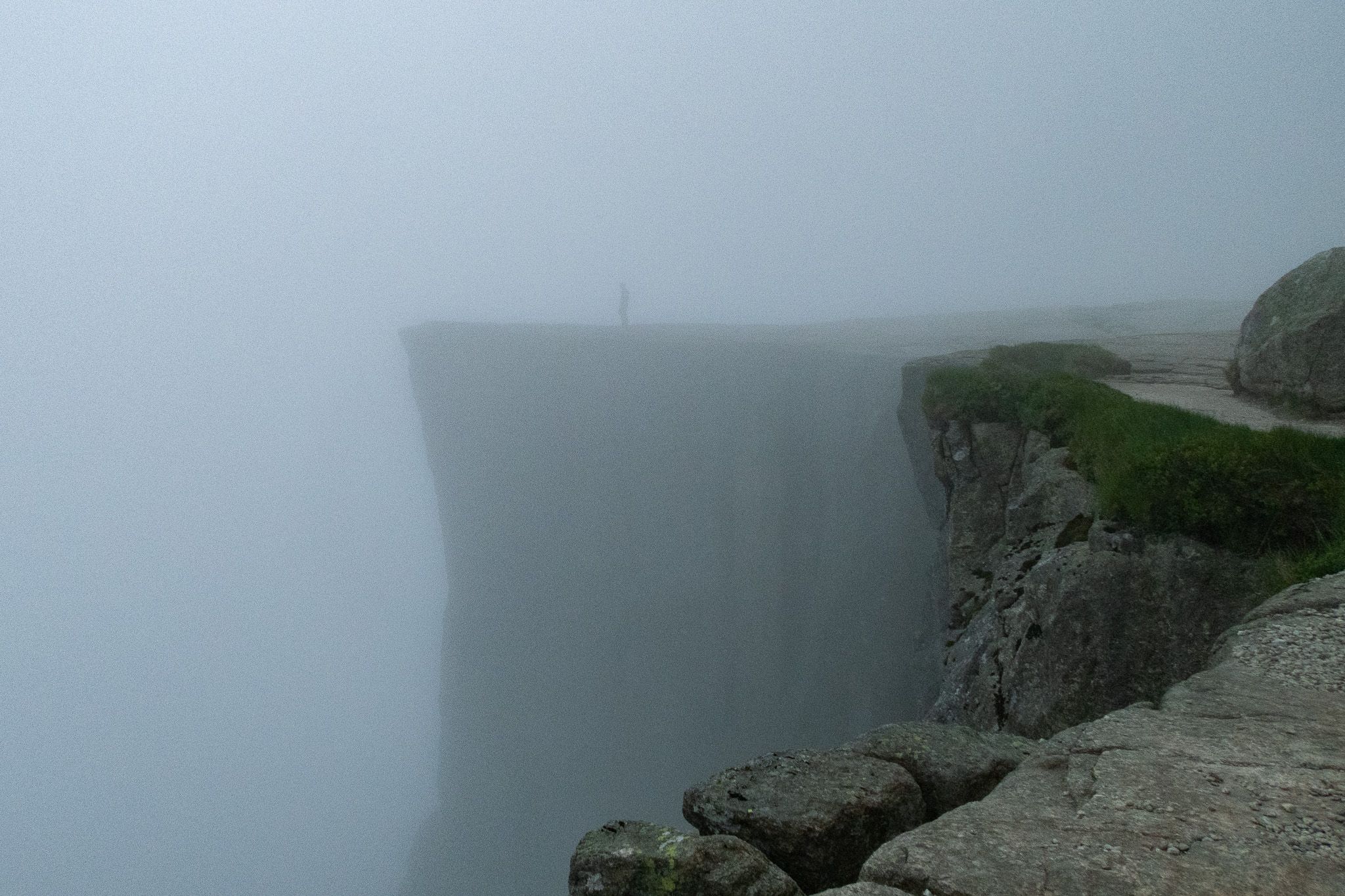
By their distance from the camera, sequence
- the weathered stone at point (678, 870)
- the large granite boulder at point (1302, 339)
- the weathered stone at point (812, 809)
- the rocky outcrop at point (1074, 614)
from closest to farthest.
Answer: the weathered stone at point (678, 870), the weathered stone at point (812, 809), the rocky outcrop at point (1074, 614), the large granite boulder at point (1302, 339)

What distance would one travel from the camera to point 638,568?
37.9 metres

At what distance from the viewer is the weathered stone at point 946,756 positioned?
5066 millimetres

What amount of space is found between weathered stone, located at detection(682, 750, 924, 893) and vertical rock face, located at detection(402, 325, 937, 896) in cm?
1736

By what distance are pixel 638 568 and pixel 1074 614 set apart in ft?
103

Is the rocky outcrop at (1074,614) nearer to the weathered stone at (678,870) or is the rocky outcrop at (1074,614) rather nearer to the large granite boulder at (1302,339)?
the large granite boulder at (1302,339)

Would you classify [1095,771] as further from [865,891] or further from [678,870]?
[678,870]

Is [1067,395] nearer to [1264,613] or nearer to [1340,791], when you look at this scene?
[1264,613]

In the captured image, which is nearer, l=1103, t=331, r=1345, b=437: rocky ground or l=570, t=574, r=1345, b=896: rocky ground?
l=570, t=574, r=1345, b=896: rocky ground

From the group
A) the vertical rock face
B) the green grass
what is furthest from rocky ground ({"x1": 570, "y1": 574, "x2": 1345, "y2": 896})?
the vertical rock face

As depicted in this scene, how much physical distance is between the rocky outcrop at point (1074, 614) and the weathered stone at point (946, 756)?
6.14 feet

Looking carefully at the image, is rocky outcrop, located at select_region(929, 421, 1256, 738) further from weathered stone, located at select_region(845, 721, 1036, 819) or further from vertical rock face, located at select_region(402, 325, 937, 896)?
vertical rock face, located at select_region(402, 325, 937, 896)

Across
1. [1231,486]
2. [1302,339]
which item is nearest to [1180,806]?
[1231,486]

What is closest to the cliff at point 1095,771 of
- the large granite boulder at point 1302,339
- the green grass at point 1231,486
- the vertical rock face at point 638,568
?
the green grass at point 1231,486

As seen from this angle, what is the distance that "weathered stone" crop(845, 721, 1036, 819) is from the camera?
199 inches
